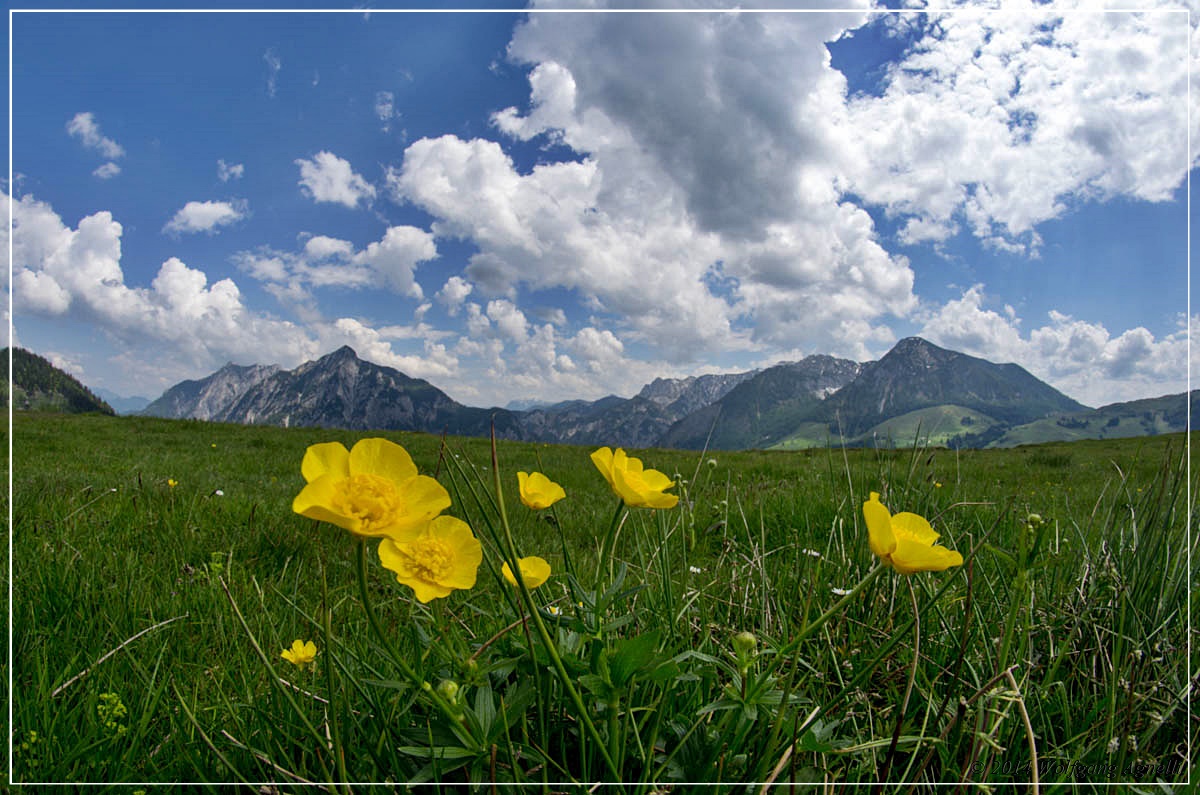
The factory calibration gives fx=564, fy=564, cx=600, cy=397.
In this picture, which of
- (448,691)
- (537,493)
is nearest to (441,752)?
(448,691)

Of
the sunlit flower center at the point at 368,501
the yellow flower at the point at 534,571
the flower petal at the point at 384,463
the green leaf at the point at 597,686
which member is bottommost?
the green leaf at the point at 597,686

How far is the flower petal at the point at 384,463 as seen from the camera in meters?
0.99

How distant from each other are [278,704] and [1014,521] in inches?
162

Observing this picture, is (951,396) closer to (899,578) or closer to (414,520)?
(899,578)

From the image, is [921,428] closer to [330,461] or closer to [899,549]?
[899,549]

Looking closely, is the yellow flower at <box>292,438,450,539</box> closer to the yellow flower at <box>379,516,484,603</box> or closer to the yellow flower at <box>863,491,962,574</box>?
the yellow flower at <box>379,516,484,603</box>

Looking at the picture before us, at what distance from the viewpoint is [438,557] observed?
106 cm

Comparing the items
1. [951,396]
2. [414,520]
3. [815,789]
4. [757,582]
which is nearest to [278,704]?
[414,520]

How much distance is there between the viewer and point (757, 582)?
2.58 m

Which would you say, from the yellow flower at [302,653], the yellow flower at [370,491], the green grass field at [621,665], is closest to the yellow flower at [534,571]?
the green grass field at [621,665]

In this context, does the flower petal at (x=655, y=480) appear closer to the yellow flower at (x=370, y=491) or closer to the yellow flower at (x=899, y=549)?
the yellow flower at (x=899, y=549)

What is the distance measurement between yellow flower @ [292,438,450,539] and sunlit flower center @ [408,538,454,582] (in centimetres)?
12

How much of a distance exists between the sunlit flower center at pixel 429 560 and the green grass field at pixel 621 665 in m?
0.10

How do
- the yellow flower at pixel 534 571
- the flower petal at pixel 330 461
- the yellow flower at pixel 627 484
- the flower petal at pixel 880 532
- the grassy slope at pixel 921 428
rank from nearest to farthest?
1. the flower petal at pixel 330 461
2. the flower petal at pixel 880 532
3. the yellow flower at pixel 627 484
4. the yellow flower at pixel 534 571
5. the grassy slope at pixel 921 428
